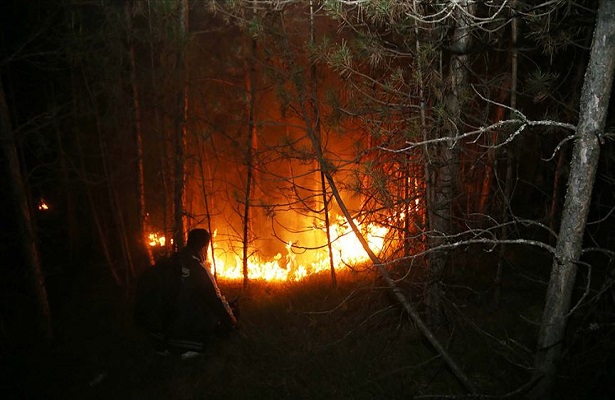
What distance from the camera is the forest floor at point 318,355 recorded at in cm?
570

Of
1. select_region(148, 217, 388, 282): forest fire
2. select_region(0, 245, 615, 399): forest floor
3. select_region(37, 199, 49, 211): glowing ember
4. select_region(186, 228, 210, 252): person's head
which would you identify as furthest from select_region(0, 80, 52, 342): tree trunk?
select_region(37, 199, 49, 211): glowing ember

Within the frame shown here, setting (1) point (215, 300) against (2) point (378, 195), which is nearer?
(2) point (378, 195)

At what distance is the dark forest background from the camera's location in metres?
4.14

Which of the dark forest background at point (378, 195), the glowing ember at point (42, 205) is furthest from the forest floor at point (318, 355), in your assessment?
the glowing ember at point (42, 205)

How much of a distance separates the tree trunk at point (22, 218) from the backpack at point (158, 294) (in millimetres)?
2999

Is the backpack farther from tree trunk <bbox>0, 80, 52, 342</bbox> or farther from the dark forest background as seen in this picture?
tree trunk <bbox>0, 80, 52, 342</bbox>

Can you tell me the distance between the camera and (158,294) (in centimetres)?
641

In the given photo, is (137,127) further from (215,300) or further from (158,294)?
(215,300)

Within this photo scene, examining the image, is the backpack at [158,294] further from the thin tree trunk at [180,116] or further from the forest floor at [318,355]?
the thin tree trunk at [180,116]

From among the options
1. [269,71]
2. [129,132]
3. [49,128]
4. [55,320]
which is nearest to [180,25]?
[269,71]

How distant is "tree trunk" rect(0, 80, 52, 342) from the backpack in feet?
9.84

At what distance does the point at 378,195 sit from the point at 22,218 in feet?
22.6

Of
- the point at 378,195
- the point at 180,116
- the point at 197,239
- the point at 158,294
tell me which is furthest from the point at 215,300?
the point at 180,116

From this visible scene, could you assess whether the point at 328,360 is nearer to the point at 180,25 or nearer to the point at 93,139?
the point at 180,25
